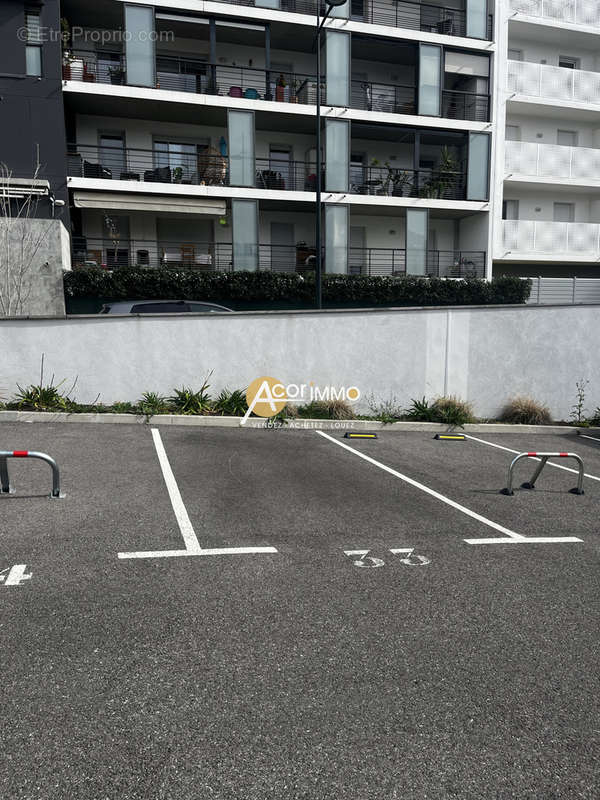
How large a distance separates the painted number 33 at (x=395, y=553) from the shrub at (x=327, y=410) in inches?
271

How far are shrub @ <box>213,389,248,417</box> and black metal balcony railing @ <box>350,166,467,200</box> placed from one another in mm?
14787

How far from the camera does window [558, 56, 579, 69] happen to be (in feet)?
93.7

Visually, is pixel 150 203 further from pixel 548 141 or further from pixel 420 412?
pixel 548 141

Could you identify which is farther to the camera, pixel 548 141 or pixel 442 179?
pixel 548 141

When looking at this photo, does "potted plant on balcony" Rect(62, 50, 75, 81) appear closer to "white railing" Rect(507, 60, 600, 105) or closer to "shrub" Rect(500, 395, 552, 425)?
"shrub" Rect(500, 395, 552, 425)

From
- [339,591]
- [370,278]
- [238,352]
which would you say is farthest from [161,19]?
[339,591]

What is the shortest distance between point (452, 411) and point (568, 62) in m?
25.3

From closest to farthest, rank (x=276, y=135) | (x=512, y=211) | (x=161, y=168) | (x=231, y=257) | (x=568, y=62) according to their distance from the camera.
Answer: (x=161, y=168) < (x=231, y=257) < (x=276, y=135) < (x=512, y=211) < (x=568, y=62)

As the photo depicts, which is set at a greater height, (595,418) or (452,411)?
(452,411)

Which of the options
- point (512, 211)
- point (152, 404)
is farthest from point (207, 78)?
point (152, 404)

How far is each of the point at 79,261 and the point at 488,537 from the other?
18744 millimetres

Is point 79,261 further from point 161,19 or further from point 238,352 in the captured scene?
point 238,352

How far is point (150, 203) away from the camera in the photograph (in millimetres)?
20625

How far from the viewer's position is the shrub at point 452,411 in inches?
503
